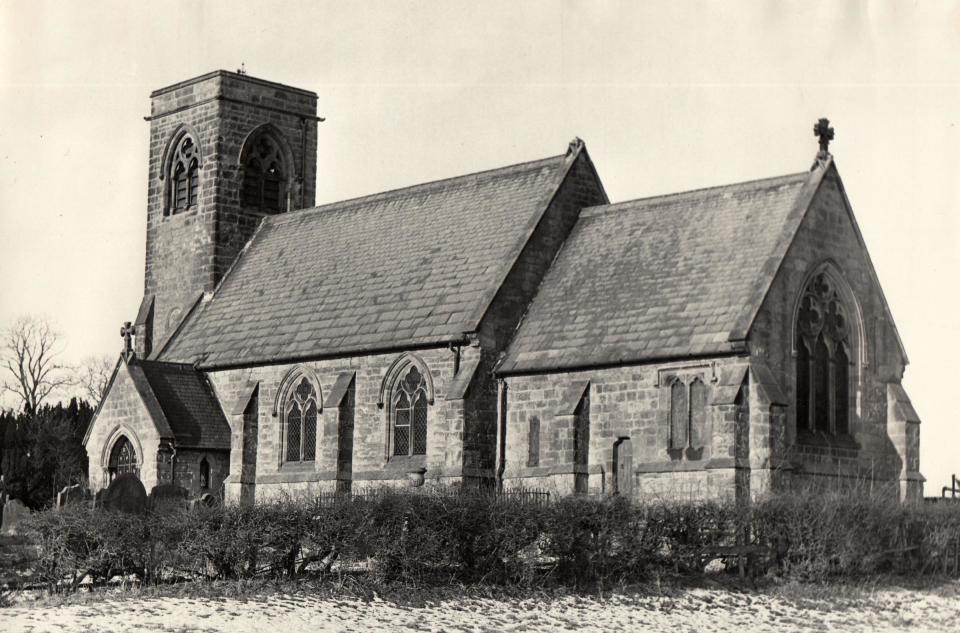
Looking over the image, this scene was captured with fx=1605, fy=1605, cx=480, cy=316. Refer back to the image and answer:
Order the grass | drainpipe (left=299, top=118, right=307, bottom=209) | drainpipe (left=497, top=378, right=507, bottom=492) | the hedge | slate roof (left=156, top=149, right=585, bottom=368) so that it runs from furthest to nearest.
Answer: drainpipe (left=299, top=118, right=307, bottom=209)
slate roof (left=156, top=149, right=585, bottom=368)
drainpipe (left=497, top=378, right=507, bottom=492)
the hedge
the grass

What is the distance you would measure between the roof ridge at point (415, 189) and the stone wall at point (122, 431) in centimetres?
922

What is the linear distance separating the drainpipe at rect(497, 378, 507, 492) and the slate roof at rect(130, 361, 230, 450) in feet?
32.2

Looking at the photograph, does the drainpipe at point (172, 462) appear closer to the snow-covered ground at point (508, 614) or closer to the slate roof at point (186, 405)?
the slate roof at point (186, 405)

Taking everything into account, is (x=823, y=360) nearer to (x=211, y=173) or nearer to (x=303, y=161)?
(x=303, y=161)

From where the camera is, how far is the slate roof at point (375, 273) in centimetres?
4341

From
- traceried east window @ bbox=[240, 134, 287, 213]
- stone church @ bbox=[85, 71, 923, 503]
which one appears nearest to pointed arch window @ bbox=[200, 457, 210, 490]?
stone church @ bbox=[85, 71, 923, 503]

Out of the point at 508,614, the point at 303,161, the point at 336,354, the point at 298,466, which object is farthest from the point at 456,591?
the point at 303,161

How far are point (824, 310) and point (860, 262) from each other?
1817mm

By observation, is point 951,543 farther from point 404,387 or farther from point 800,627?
point 404,387

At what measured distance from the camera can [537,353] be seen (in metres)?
40.6

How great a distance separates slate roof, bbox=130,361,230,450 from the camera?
45.7 metres

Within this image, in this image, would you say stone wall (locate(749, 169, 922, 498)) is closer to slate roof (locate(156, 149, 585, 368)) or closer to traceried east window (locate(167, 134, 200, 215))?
slate roof (locate(156, 149, 585, 368))

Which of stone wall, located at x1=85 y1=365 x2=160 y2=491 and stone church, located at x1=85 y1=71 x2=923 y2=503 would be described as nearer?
stone church, located at x1=85 y1=71 x2=923 y2=503

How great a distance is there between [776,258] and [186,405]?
59.7 feet
